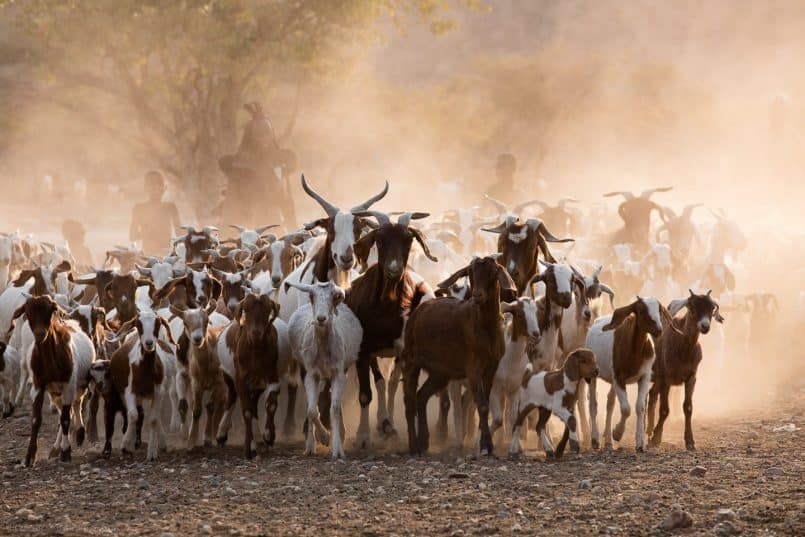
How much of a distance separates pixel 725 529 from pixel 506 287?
13.4 ft

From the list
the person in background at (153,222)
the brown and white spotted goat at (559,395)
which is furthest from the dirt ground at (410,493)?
the person in background at (153,222)

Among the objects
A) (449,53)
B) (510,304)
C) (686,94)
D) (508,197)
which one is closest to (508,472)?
(510,304)

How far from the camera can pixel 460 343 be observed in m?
12.6

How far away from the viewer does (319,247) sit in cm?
1484

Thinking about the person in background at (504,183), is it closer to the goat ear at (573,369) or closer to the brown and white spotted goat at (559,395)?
the brown and white spotted goat at (559,395)

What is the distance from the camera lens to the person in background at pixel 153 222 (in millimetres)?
30297

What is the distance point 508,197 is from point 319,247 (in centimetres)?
1967

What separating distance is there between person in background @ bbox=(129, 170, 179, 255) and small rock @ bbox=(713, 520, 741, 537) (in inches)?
874

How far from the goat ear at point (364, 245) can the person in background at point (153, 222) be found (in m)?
16.8

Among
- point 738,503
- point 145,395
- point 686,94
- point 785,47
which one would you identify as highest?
point 785,47

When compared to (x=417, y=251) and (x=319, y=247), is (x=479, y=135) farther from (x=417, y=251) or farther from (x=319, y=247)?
(x=319, y=247)

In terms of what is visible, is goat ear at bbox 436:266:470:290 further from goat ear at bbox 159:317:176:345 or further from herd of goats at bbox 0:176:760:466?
goat ear at bbox 159:317:176:345

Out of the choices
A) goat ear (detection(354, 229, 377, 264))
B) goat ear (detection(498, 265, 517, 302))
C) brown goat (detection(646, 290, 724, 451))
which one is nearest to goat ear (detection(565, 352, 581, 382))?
goat ear (detection(498, 265, 517, 302))

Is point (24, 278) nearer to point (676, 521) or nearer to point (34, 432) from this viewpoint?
point (34, 432)
